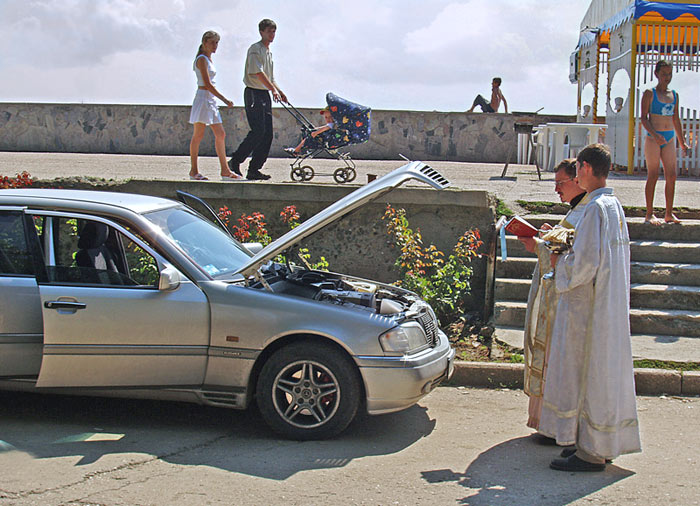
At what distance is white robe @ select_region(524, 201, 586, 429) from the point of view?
4.95 meters

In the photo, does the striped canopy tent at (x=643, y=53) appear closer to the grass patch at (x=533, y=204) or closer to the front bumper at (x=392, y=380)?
the grass patch at (x=533, y=204)

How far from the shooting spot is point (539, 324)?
504 cm

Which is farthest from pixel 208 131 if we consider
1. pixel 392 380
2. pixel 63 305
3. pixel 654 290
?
pixel 392 380

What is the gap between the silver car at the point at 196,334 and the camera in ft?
17.3

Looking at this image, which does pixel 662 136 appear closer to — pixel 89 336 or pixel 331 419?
pixel 331 419

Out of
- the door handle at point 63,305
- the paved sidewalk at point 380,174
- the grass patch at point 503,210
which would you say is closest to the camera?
the door handle at point 63,305

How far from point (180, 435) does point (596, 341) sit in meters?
2.82

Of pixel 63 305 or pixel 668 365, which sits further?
pixel 668 365

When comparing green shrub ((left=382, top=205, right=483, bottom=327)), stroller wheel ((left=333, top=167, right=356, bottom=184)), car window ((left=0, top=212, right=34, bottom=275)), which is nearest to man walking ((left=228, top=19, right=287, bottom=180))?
stroller wheel ((left=333, top=167, right=356, bottom=184))

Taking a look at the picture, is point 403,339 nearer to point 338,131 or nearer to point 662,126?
point 662,126

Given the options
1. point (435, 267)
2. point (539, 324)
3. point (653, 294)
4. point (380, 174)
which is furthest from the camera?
point (380, 174)

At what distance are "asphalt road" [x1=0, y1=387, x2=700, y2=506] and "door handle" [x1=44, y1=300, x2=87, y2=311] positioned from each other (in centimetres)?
86

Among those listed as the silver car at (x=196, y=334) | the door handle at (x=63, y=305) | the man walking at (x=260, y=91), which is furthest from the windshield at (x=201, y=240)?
the man walking at (x=260, y=91)

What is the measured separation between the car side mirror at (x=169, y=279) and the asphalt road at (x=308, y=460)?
3.39ft
